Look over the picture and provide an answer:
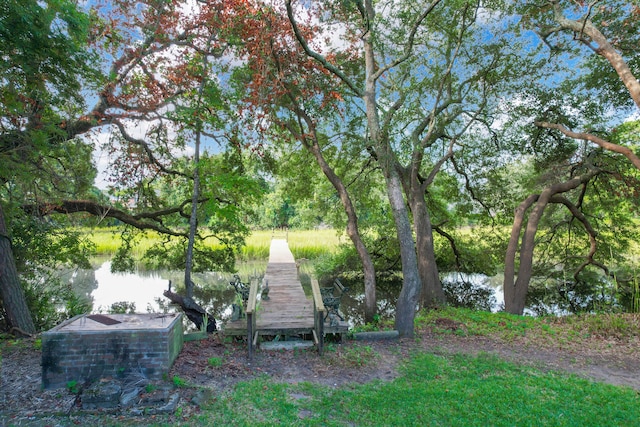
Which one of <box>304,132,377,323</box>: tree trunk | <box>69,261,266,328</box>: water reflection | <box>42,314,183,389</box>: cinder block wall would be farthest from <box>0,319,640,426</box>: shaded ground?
<box>69,261,266,328</box>: water reflection

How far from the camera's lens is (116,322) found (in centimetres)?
505

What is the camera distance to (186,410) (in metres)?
4.04

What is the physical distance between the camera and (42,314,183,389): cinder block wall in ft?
14.7

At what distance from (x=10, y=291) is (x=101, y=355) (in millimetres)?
3522

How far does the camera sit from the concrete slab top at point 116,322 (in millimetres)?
4754

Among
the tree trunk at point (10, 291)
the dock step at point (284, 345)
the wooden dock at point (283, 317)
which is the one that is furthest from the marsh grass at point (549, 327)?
the tree trunk at point (10, 291)

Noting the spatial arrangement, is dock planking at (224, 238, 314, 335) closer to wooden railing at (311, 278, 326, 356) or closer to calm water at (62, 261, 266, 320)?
wooden railing at (311, 278, 326, 356)

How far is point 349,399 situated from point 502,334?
411cm

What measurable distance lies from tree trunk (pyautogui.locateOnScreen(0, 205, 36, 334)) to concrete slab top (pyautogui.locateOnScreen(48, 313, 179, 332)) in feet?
8.28

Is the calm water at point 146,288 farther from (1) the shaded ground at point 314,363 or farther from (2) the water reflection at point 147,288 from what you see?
(1) the shaded ground at point 314,363

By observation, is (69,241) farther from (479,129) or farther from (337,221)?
(479,129)

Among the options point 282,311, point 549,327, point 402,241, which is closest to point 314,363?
point 282,311

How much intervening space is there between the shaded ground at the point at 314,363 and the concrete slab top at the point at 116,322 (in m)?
0.61

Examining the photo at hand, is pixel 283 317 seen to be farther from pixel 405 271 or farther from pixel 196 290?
pixel 196 290
